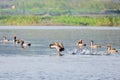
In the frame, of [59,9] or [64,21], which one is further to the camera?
[59,9]

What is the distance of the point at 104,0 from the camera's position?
177 metres

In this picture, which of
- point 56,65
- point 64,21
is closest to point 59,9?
point 64,21

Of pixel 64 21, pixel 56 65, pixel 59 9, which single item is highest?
pixel 56 65

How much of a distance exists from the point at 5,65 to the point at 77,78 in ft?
21.1

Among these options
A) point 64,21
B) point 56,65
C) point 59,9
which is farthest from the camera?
point 59,9

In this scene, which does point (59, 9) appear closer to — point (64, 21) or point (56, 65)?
point (64, 21)


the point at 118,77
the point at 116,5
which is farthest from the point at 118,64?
the point at 116,5

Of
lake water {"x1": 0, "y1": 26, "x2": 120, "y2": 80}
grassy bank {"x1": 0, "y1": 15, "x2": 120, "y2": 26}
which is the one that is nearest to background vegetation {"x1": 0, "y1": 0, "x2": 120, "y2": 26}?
grassy bank {"x1": 0, "y1": 15, "x2": 120, "y2": 26}

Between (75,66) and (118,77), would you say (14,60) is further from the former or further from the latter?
(118,77)

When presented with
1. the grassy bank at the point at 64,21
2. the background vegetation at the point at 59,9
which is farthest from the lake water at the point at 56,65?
the background vegetation at the point at 59,9

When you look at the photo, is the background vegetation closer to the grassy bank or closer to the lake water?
the grassy bank

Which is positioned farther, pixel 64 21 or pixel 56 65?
pixel 64 21

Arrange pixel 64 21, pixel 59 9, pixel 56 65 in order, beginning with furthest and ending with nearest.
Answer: pixel 59 9 → pixel 64 21 → pixel 56 65

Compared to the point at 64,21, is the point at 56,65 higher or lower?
higher
